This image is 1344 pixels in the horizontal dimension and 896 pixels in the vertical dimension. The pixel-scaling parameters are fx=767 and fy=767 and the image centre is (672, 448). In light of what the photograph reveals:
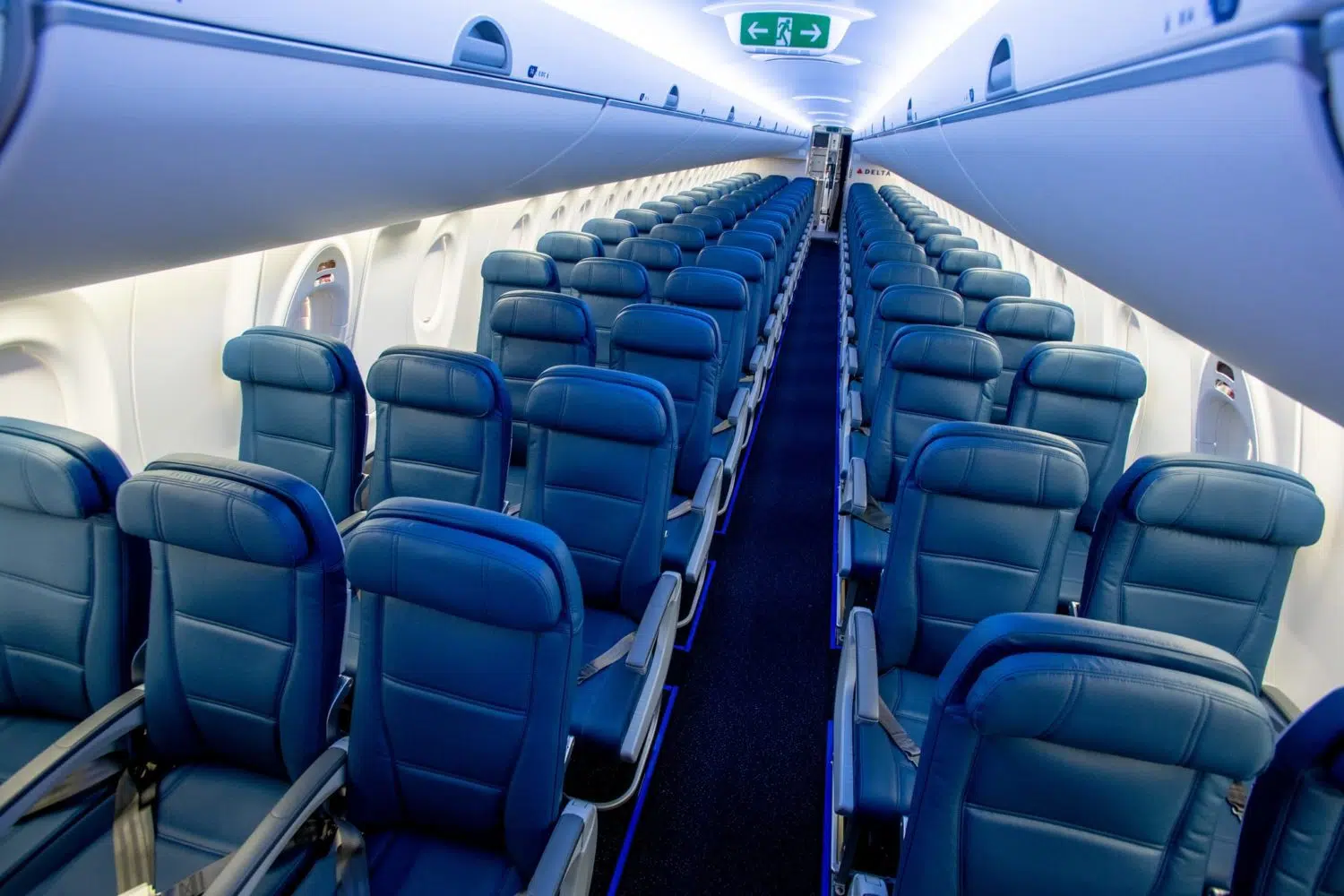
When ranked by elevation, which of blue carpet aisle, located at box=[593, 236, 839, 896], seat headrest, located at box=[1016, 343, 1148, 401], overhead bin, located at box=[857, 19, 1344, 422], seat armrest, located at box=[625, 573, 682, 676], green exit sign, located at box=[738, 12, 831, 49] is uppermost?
green exit sign, located at box=[738, 12, 831, 49]

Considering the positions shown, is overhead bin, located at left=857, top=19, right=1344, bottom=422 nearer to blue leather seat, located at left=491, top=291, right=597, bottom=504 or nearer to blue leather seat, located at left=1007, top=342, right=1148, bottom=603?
blue leather seat, located at left=1007, top=342, right=1148, bottom=603

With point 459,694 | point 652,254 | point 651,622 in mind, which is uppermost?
point 652,254

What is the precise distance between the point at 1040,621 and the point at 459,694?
1406 mm

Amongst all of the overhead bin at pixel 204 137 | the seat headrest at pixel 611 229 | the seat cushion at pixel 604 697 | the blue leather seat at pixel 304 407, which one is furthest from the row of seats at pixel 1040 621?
the seat headrest at pixel 611 229

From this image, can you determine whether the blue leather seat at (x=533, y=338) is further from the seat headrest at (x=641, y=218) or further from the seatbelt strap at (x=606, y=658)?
the seat headrest at (x=641, y=218)

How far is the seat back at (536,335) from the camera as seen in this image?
4.28 metres

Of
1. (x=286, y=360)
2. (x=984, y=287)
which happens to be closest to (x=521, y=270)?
(x=286, y=360)

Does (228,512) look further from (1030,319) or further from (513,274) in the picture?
(1030,319)

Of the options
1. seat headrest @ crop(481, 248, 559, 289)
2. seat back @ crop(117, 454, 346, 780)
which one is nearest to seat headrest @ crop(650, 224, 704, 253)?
seat headrest @ crop(481, 248, 559, 289)

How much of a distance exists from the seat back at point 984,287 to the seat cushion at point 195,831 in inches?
228

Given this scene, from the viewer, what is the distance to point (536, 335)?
435 centimetres

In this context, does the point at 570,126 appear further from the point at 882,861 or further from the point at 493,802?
the point at 882,861

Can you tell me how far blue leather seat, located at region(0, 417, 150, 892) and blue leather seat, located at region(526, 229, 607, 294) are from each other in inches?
192

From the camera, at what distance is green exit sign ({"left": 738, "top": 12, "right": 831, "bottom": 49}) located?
5.74 meters
